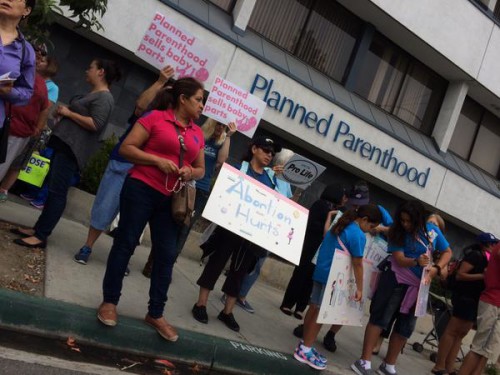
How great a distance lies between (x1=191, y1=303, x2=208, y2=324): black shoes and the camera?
464 centimetres

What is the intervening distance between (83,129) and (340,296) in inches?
110

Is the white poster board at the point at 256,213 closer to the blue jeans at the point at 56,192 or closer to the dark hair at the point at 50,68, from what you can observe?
the blue jeans at the point at 56,192

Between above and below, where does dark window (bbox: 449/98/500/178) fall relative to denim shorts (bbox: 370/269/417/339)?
above

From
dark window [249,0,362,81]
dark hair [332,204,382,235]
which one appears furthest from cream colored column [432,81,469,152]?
dark hair [332,204,382,235]

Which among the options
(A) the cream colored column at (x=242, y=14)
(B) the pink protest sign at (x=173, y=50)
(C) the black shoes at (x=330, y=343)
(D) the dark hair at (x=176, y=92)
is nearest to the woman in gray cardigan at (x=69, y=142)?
(B) the pink protest sign at (x=173, y=50)

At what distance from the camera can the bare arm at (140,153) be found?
3.56m

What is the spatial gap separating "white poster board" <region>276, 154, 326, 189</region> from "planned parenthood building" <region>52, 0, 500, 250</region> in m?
3.96

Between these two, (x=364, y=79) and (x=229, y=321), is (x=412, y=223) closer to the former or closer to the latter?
(x=229, y=321)

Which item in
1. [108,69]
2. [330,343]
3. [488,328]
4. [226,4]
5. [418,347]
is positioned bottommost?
[330,343]

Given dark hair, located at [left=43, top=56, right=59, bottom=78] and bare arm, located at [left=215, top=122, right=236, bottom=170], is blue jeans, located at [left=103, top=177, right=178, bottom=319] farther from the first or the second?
dark hair, located at [left=43, top=56, right=59, bottom=78]

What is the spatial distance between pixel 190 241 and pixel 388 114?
7.57m

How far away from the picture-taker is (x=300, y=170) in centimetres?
664

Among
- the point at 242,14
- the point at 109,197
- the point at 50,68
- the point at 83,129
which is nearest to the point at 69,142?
the point at 83,129

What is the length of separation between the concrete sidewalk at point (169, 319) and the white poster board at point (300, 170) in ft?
5.24
